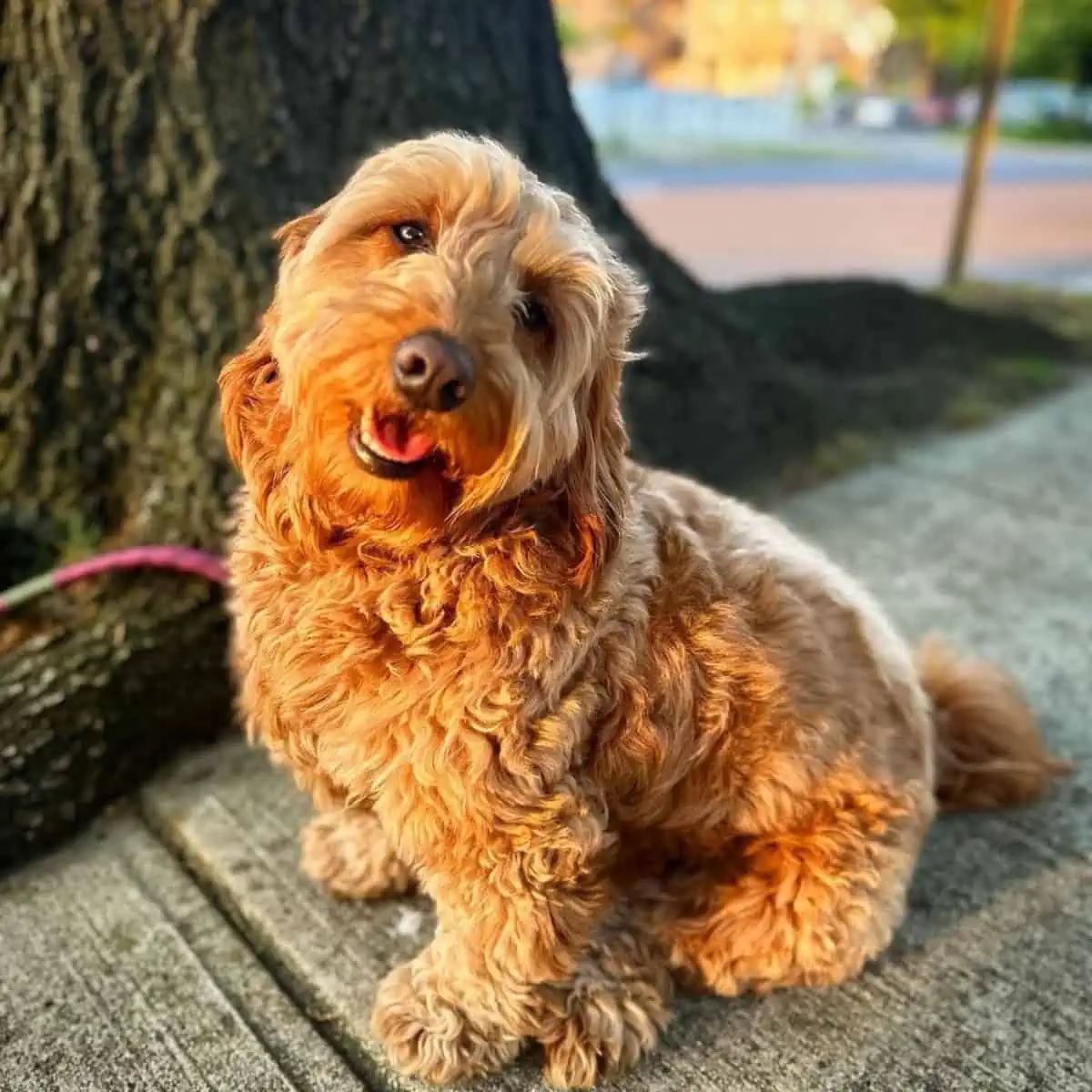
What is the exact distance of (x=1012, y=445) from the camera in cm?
500

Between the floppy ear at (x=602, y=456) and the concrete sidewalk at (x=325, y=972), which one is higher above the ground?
the floppy ear at (x=602, y=456)

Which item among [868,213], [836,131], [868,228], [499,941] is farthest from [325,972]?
[836,131]

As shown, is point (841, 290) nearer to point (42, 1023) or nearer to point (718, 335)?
point (718, 335)

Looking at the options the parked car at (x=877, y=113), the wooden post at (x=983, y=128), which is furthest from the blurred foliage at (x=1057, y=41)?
the parked car at (x=877, y=113)

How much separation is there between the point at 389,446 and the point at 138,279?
1.71 metres

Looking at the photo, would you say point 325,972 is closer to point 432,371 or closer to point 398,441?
point 398,441

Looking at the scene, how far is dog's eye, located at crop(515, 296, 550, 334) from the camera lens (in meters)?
1.69

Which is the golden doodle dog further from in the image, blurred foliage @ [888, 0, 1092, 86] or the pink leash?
blurred foliage @ [888, 0, 1092, 86]

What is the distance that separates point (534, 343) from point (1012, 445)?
3.92 meters

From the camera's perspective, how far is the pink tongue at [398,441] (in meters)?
1.58

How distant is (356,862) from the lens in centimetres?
239

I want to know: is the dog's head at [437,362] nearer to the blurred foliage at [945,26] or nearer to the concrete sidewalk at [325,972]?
the concrete sidewalk at [325,972]

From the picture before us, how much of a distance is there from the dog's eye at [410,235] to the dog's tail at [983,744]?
1.66 metres

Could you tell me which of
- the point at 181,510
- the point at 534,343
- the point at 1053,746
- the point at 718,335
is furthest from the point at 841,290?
the point at 534,343
